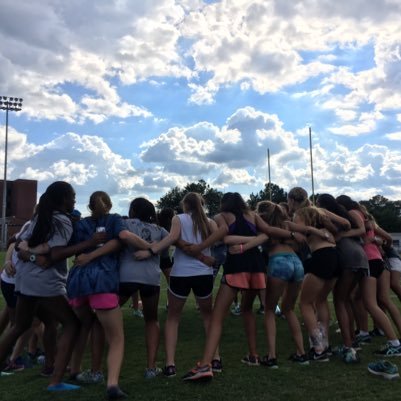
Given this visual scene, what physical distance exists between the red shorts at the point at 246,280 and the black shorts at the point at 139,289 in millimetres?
837

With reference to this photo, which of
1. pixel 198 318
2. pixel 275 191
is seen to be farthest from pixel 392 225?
pixel 198 318

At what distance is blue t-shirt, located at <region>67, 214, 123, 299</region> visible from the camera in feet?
15.5

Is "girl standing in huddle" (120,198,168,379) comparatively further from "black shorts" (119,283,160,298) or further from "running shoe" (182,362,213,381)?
"running shoe" (182,362,213,381)

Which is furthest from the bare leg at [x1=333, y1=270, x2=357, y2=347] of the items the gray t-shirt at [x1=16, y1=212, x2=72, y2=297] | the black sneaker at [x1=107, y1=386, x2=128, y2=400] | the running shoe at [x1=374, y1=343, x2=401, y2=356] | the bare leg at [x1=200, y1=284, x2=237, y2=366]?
the gray t-shirt at [x1=16, y1=212, x2=72, y2=297]

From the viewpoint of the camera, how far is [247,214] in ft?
18.7

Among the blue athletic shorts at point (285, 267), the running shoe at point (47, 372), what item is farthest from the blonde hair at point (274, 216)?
the running shoe at point (47, 372)

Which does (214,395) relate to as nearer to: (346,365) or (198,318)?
(346,365)

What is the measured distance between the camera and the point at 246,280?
5.43 meters

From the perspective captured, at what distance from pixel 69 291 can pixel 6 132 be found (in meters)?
55.6

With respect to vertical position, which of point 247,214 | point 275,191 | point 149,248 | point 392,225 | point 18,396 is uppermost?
point 275,191

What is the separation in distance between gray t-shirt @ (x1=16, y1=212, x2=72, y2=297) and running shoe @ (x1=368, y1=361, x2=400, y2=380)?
11.4ft

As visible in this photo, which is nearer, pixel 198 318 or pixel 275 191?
pixel 198 318

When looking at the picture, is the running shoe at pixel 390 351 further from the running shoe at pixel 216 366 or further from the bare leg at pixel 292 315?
the running shoe at pixel 216 366

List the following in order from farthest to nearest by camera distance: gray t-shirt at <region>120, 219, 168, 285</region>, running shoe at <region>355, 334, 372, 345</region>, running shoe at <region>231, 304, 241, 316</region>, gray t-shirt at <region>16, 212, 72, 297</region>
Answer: running shoe at <region>231, 304, 241, 316</region> → running shoe at <region>355, 334, 372, 345</region> → gray t-shirt at <region>120, 219, 168, 285</region> → gray t-shirt at <region>16, 212, 72, 297</region>
